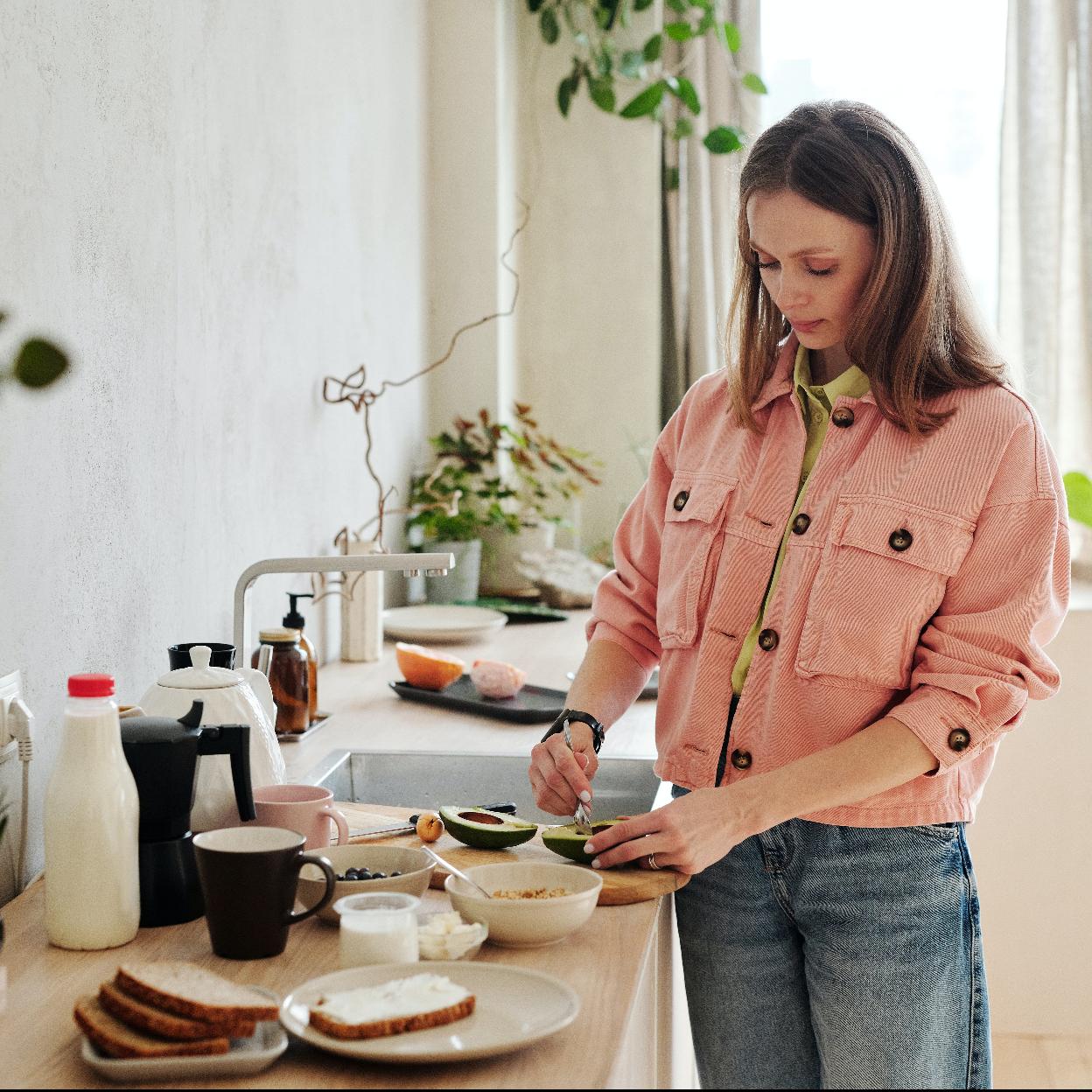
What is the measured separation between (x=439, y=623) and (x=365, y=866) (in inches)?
59.0

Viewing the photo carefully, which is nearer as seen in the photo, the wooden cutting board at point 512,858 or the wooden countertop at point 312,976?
the wooden countertop at point 312,976

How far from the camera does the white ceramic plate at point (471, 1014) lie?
837 millimetres

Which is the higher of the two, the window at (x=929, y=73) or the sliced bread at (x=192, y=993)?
the window at (x=929, y=73)

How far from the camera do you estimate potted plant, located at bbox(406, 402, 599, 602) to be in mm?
3000

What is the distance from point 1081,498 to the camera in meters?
3.16

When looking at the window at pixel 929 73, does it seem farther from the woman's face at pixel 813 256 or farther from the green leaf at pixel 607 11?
the woman's face at pixel 813 256

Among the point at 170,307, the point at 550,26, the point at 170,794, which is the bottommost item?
the point at 170,794

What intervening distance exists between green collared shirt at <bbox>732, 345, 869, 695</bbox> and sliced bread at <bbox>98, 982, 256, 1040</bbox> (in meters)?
0.66

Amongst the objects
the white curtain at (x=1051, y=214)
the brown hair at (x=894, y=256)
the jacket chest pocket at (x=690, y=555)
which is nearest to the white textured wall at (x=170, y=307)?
the jacket chest pocket at (x=690, y=555)

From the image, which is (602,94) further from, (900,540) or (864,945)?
(864,945)

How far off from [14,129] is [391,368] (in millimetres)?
1666

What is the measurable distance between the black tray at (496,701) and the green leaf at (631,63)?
1.98 meters

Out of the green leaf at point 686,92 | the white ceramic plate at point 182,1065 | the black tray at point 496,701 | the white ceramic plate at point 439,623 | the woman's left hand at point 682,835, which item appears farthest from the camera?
the green leaf at point 686,92

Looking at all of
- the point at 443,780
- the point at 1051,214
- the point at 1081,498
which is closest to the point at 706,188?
the point at 1051,214
